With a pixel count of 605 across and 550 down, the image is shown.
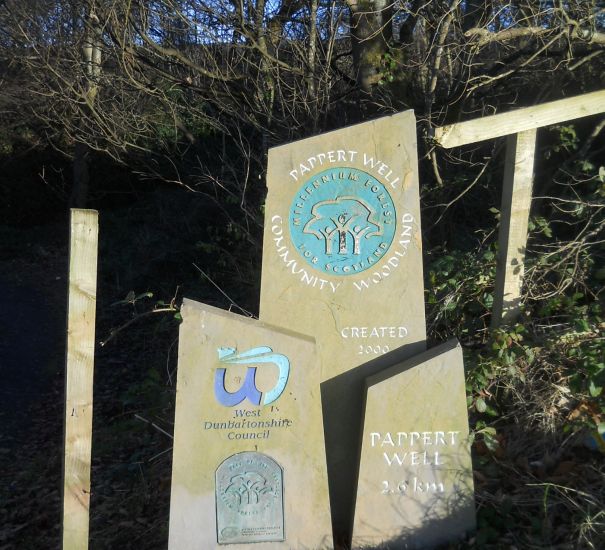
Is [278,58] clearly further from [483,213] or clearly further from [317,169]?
[317,169]

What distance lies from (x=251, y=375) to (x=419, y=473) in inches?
43.0

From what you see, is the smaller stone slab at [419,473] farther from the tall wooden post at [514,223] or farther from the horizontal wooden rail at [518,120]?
the horizontal wooden rail at [518,120]

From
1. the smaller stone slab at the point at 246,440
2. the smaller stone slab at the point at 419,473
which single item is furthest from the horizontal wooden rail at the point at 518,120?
the smaller stone slab at the point at 246,440

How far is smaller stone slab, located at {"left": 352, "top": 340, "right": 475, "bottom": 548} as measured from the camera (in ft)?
12.9

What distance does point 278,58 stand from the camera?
22.7 ft

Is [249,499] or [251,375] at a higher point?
[251,375]

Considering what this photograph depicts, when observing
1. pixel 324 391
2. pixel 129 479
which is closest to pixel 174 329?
pixel 129 479

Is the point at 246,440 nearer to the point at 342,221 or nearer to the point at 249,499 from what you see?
the point at 249,499

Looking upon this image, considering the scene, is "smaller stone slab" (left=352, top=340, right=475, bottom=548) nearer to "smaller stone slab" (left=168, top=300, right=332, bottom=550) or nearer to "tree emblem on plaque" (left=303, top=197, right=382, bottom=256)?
"smaller stone slab" (left=168, top=300, right=332, bottom=550)

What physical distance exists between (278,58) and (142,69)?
5.32 ft

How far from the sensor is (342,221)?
159 inches

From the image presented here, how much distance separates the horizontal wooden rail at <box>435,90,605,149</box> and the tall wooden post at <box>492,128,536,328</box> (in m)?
0.11

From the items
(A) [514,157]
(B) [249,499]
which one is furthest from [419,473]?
(A) [514,157]

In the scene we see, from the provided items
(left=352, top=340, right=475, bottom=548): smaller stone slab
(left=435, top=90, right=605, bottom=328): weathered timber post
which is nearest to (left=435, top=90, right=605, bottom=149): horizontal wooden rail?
(left=435, top=90, right=605, bottom=328): weathered timber post
